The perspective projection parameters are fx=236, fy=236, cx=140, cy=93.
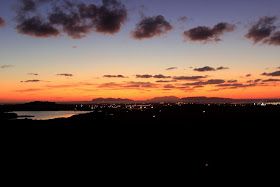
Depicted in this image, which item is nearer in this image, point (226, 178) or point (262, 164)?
point (226, 178)

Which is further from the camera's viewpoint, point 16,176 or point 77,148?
point 77,148

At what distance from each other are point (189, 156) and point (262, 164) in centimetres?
528

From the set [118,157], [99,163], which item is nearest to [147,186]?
[99,163]

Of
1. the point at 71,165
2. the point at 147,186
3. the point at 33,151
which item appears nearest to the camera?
the point at 147,186

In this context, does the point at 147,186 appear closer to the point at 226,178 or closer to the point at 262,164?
the point at 226,178

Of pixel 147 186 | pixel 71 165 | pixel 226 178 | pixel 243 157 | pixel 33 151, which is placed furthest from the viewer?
pixel 33 151

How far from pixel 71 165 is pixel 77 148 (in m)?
6.88

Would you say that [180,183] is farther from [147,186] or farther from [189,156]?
[189,156]

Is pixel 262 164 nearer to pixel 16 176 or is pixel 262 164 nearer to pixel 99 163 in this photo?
pixel 99 163

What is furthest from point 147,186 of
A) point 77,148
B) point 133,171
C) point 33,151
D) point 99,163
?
point 33,151

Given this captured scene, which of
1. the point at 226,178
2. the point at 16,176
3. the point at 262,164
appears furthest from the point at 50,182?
the point at 262,164

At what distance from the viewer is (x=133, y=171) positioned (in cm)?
1492

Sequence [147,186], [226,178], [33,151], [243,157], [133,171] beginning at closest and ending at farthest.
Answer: [147,186] < [226,178] < [133,171] < [243,157] < [33,151]

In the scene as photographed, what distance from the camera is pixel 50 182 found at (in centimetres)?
1299
